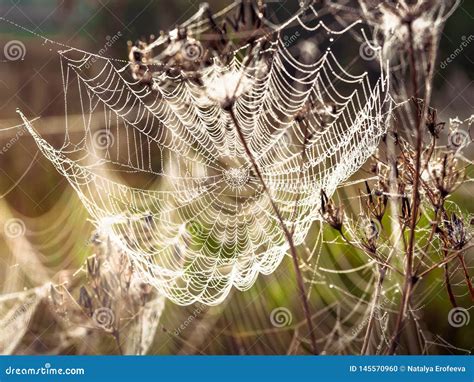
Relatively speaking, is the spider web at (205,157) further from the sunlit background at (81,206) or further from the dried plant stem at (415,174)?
the dried plant stem at (415,174)

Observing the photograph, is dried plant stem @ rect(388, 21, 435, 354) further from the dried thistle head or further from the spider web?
the spider web

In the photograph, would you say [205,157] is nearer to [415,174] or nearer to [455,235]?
[455,235]

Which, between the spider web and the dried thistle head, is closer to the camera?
Result: the dried thistle head

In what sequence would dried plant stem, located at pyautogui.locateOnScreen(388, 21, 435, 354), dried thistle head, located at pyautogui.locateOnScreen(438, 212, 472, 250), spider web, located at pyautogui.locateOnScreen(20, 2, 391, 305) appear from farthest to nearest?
1. spider web, located at pyautogui.locateOnScreen(20, 2, 391, 305)
2. dried thistle head, located at pyautogui.locateOnScreen(438, 212, 472, 250)
3. dried plant stem, located at pyautogui.locateOnScreen(388, 21, 435, 354)

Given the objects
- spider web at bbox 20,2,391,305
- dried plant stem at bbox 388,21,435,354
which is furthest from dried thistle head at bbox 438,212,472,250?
spider web at bbox 20,2,391,305

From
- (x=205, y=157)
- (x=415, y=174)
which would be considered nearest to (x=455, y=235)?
(x=415, y=174)

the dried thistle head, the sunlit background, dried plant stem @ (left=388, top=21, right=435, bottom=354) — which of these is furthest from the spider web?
dried plant stem @ (left=388, top=21, right=435, bottom=354)

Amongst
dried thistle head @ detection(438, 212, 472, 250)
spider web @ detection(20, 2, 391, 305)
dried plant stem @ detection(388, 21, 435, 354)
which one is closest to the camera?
dried plant stem @ detection(388, 21, 435, 354)

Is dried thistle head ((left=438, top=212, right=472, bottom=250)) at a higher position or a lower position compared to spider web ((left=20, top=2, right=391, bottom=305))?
lower

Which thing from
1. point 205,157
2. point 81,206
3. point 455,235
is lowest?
point 455,235

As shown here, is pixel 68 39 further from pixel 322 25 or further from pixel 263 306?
pixel 263 306
